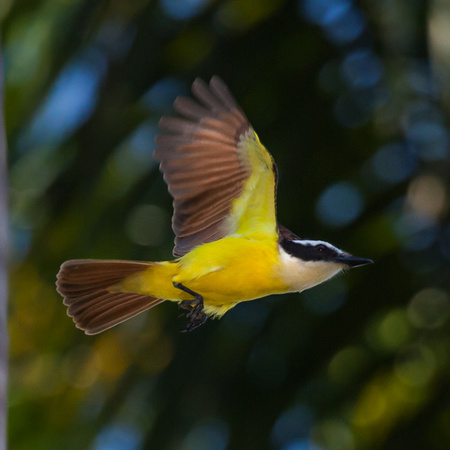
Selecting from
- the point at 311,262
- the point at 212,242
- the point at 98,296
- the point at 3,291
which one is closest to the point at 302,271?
the point at 311,262

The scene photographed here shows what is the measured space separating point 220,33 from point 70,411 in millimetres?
2044

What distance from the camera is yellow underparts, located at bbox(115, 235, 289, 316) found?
332 cm

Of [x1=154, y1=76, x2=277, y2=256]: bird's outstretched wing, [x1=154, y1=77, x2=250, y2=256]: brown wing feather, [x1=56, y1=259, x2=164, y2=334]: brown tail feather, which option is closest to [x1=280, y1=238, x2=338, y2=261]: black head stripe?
[x1=154, y1=76, x2=277, y2=256]: bird's outstretched wing

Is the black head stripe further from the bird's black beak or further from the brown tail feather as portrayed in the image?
the brown tail feather

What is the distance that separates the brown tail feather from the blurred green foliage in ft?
1.38

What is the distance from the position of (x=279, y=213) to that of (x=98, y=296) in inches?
38.7

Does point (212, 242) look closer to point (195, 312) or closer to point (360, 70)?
point (195, 312)

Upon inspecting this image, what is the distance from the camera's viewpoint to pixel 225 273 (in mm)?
3350

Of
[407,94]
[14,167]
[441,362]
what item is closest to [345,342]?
[441,362]

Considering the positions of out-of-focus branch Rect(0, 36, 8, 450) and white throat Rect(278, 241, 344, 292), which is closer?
out-of-focus branch Rect(0, 36, 8, 450)

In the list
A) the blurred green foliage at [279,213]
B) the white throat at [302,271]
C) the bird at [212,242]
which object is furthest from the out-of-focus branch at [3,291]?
the blurred green foliage at [279,213]

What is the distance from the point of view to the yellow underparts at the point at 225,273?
332 centimetres

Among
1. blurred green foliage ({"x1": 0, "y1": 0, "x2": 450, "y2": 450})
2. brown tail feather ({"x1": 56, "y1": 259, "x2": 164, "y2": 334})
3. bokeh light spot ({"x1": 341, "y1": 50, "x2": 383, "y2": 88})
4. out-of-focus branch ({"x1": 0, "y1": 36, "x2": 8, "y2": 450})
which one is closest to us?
out-of-focus branch ({"x1": 0, "y1": 36, "x2": 8, "y2": 450})

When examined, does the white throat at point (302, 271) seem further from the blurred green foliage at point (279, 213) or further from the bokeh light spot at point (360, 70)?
the bokeh light spot at point (360, 70)
